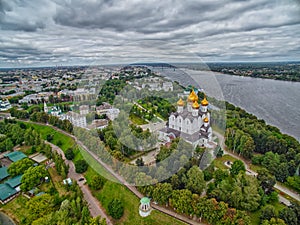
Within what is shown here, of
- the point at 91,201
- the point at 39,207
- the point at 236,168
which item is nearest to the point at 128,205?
the point at 91,201

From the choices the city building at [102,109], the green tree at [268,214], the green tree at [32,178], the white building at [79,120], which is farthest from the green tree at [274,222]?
the city building at [102,109]

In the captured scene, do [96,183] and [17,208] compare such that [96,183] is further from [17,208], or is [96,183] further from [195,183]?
[195,183]

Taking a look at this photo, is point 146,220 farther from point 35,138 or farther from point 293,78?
point 293,78

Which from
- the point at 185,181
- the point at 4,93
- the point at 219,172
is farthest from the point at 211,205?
the point at 4,93

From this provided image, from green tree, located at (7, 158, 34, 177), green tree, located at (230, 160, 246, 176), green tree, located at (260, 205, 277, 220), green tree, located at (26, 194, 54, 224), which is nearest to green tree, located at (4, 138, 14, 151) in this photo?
green tree, located at (7, 158, 34, 177)

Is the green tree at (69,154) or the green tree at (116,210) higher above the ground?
the green tree at (116,210)

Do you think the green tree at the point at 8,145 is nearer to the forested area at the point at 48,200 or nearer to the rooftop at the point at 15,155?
the forested area at the point at 48,200

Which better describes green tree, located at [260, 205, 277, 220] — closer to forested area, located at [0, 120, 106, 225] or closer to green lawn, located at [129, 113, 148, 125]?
forested area, located at [0, 120, 106, 225]
